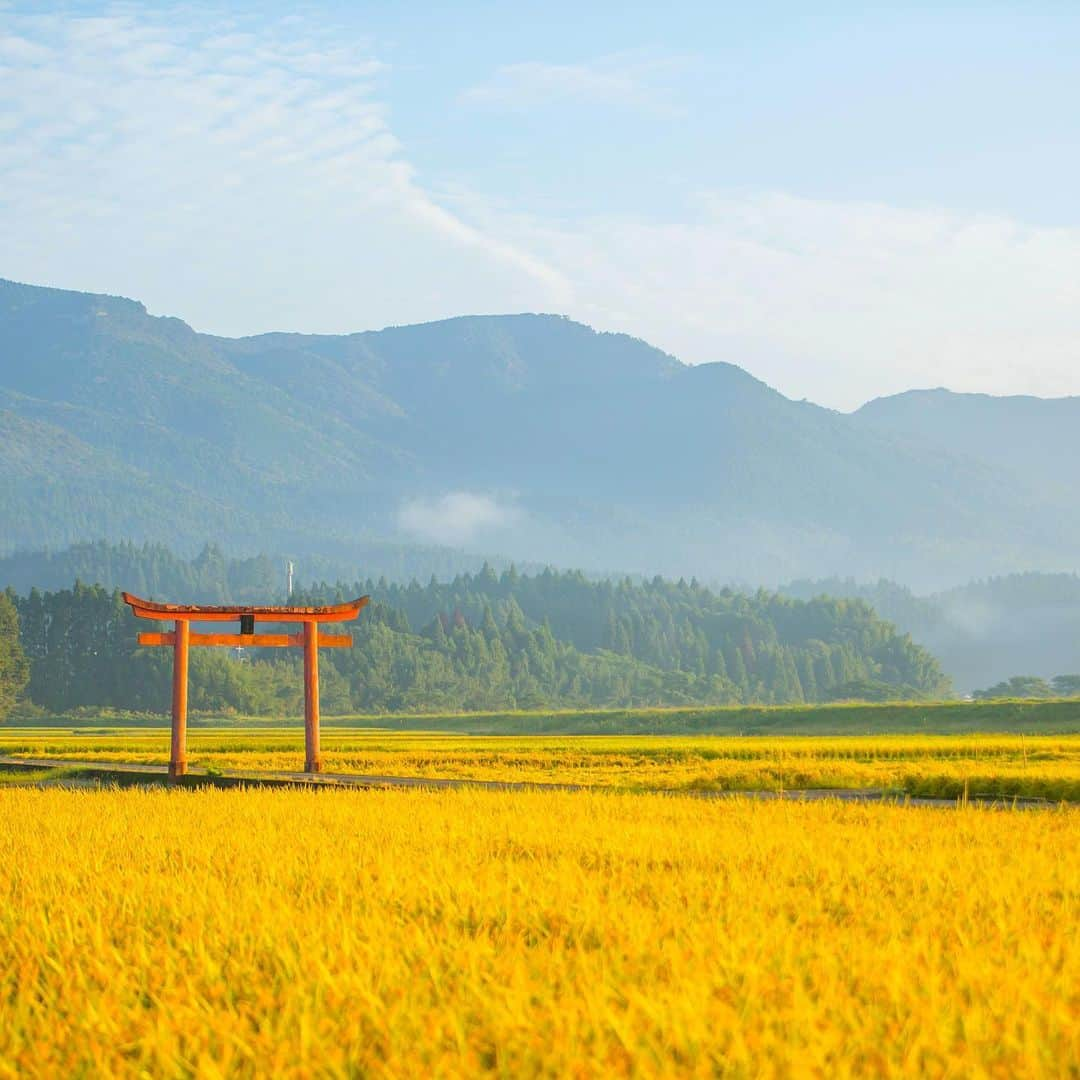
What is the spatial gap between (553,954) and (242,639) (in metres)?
28.3

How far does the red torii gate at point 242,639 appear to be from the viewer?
113 ft

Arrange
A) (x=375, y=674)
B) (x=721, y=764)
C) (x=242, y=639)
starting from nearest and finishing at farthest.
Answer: (x=242, y=639) → (x=721, y=764) → (x=375, y=674)

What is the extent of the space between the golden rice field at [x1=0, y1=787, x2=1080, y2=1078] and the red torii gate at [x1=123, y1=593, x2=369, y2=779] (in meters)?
19.3

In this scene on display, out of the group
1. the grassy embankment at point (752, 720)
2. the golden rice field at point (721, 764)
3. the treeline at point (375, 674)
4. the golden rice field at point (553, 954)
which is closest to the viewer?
the golden rice field at point (553, 954)

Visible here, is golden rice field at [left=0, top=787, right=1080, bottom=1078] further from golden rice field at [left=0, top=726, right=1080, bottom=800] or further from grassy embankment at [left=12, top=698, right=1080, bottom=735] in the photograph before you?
grassy embankment at [left=12, top=698, right=1080, bottom=735]

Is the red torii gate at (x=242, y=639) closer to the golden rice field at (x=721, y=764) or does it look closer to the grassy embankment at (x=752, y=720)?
the golden rice field at (x=721, y=764)

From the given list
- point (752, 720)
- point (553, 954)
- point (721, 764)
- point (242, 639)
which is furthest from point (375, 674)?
point (553, 954)

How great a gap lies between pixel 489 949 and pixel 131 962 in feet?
6.75

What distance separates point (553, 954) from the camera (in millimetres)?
7695

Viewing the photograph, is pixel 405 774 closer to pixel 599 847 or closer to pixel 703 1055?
pixel 599 847

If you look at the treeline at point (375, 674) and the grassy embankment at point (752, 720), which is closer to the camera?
the grassy embankment at point (752, 720)

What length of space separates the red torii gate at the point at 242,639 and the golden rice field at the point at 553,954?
760 inches

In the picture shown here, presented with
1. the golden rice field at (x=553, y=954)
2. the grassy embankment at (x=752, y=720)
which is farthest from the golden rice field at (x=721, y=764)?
the grassy embankment at (x=752, y=720)

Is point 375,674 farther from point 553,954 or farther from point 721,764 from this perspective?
point 553,954
